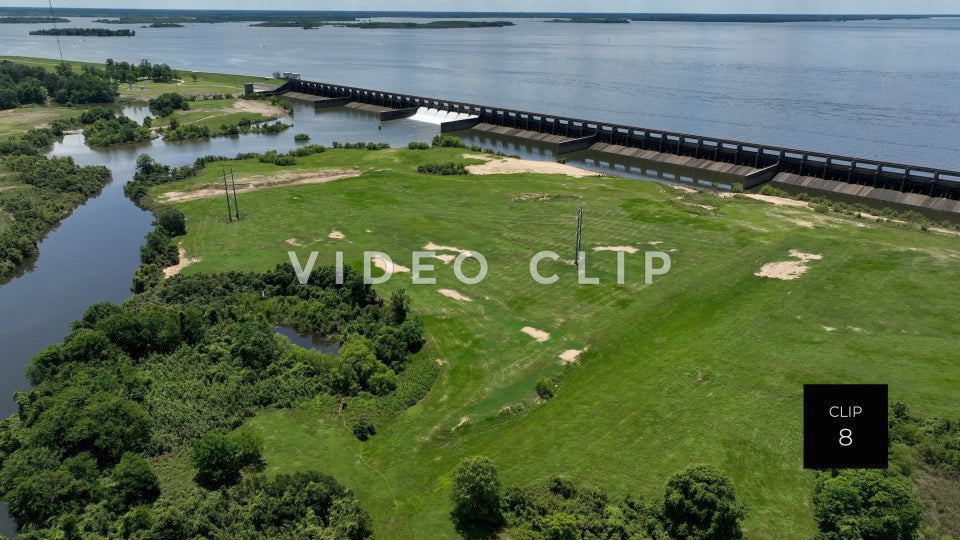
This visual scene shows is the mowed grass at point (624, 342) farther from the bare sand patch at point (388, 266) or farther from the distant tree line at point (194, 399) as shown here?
the distant tree line at point (194, 399)

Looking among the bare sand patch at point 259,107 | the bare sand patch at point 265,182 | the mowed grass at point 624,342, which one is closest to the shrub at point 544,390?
the mowed grass at point 624,342

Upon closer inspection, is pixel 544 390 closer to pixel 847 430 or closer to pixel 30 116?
pixel 847 430

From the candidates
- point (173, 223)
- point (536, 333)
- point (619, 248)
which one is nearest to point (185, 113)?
point (173, 223)

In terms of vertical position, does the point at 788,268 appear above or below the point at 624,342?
above

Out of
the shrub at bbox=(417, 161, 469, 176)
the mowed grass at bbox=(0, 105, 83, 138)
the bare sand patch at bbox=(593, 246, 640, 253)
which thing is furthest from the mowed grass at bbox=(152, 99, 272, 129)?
the bare sand patch at bbox=(593, 246, 640, 253)

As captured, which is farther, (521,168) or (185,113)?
(185,113)
